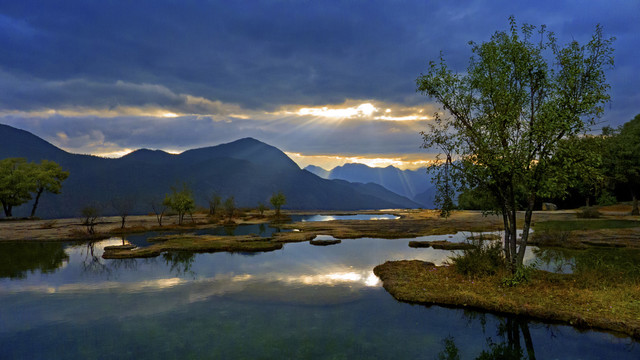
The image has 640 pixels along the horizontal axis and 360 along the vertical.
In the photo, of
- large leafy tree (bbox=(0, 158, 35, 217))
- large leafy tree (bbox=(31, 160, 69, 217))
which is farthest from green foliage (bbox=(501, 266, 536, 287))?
large leafy tree (bbox=(31, 160, 69, 217))

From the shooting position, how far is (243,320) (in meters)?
20.1

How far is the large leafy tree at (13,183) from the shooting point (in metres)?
90.8

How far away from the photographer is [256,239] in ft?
182

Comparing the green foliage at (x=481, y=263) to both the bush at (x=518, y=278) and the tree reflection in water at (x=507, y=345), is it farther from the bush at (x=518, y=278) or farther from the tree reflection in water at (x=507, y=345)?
the tree reflection in water at (x=507, y=345)

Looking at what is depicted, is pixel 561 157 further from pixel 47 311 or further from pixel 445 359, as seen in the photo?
pixel 47 311

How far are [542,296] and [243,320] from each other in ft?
63.5

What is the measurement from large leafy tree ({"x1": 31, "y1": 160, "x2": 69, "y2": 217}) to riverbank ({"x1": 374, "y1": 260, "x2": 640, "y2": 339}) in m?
113

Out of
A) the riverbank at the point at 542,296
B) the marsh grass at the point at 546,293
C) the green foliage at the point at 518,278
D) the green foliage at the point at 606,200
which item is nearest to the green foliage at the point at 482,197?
the marsh grass at the point at 546,293

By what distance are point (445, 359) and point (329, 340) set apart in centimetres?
579

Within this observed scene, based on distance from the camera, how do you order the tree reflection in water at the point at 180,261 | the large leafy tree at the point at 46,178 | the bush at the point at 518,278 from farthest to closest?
the large leafy tree at the point at 46,178
the tree reflection in water at the point at 180,261
the bush at the point at 518,278

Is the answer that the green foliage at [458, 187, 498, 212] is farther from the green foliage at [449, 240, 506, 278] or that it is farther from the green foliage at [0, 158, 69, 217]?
the green foliage at [0, 158, 69, 217]

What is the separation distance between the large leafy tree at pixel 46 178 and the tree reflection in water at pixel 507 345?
119591 millimetres

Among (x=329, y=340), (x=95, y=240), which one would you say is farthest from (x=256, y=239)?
(x=329, y=340)

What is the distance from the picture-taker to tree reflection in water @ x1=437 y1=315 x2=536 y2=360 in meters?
15.6
